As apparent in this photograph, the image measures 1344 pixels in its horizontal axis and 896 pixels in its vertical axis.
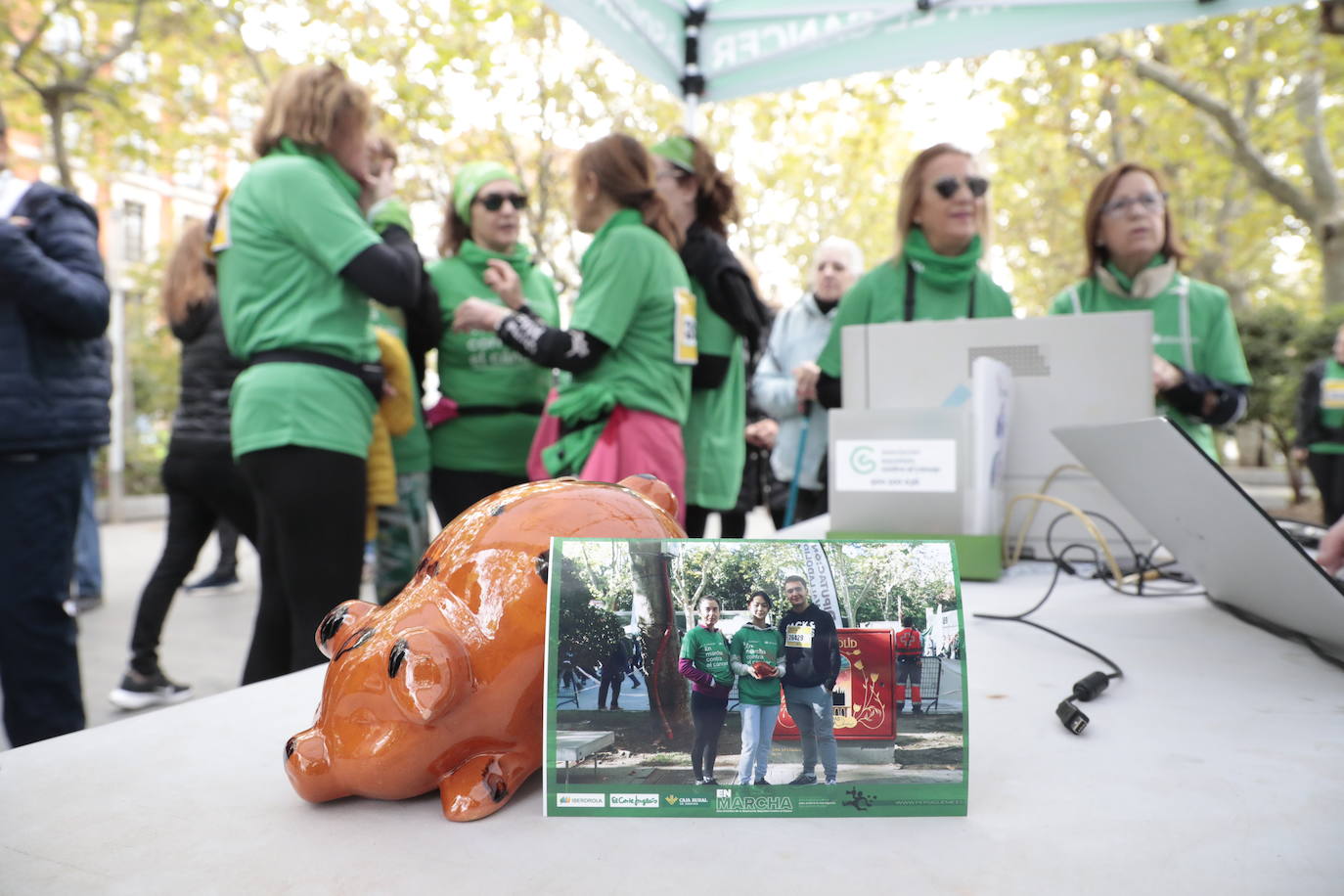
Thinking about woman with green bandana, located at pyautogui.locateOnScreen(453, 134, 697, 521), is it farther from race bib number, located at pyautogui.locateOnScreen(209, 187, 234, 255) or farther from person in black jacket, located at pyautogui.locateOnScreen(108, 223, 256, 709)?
person in black jacket, located at pyautogui.locateOnScreen(108, 223, 256, 709)

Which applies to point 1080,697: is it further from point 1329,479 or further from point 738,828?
point 1329,479

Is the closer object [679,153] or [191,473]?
[679,153]

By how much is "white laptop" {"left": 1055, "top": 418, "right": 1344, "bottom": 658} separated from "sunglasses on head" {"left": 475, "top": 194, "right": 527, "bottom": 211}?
6.36ft

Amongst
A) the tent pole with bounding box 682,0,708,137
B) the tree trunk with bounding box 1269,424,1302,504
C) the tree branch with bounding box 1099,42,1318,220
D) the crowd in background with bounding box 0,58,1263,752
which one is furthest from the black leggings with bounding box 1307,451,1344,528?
the tent pole with bounding box 682,0,708,137

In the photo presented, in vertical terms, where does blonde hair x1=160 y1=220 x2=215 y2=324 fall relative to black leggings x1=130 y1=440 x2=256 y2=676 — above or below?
above

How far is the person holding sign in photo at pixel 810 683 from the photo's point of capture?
24.6 inches

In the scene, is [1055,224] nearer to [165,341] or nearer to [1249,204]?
[1249,204]

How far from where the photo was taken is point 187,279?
11.1 ft

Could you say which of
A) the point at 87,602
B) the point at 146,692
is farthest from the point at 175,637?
the point at 146,692

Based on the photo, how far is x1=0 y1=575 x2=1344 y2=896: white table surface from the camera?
54 centimetres

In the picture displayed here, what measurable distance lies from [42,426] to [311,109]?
0.89 meters

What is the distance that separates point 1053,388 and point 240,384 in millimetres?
1611

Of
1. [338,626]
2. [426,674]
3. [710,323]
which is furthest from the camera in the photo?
[710,323]

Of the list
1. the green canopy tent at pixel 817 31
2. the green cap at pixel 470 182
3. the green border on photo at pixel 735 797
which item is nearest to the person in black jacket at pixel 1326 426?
the green canopy tent at pixel 817 31
